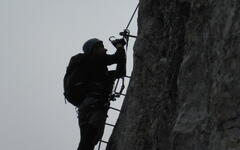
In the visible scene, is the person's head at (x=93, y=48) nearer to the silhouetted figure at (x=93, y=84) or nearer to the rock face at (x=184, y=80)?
the silhouetted figure at (x=93, y=84)

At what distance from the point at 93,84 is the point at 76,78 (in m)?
0.42

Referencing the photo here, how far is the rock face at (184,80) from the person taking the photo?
6.12 metres

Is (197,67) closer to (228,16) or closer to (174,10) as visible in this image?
(228,16)

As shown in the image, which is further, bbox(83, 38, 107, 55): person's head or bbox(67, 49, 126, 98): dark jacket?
bbox(83, 38, 107, 55): person's head

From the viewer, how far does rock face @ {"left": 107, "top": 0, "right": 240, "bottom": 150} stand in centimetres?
612

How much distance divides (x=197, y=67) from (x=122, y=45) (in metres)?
4.09

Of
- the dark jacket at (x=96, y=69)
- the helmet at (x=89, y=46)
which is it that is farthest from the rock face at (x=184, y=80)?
the helmet at (x=89, y=46)

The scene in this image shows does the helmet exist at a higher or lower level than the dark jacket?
higher

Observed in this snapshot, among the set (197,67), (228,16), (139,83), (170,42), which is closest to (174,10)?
(170,42)

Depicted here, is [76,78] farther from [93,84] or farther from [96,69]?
[96,69]

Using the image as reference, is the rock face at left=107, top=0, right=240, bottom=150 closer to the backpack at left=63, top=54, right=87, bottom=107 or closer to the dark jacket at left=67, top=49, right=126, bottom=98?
the dark jacket at left=67, top=49, right=126, bottom=98

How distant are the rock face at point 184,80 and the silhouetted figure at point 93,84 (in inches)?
17.7

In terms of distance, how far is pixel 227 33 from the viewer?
6.41 m

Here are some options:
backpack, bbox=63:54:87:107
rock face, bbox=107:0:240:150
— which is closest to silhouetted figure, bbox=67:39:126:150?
backpack, bbox=63:54:87:107
